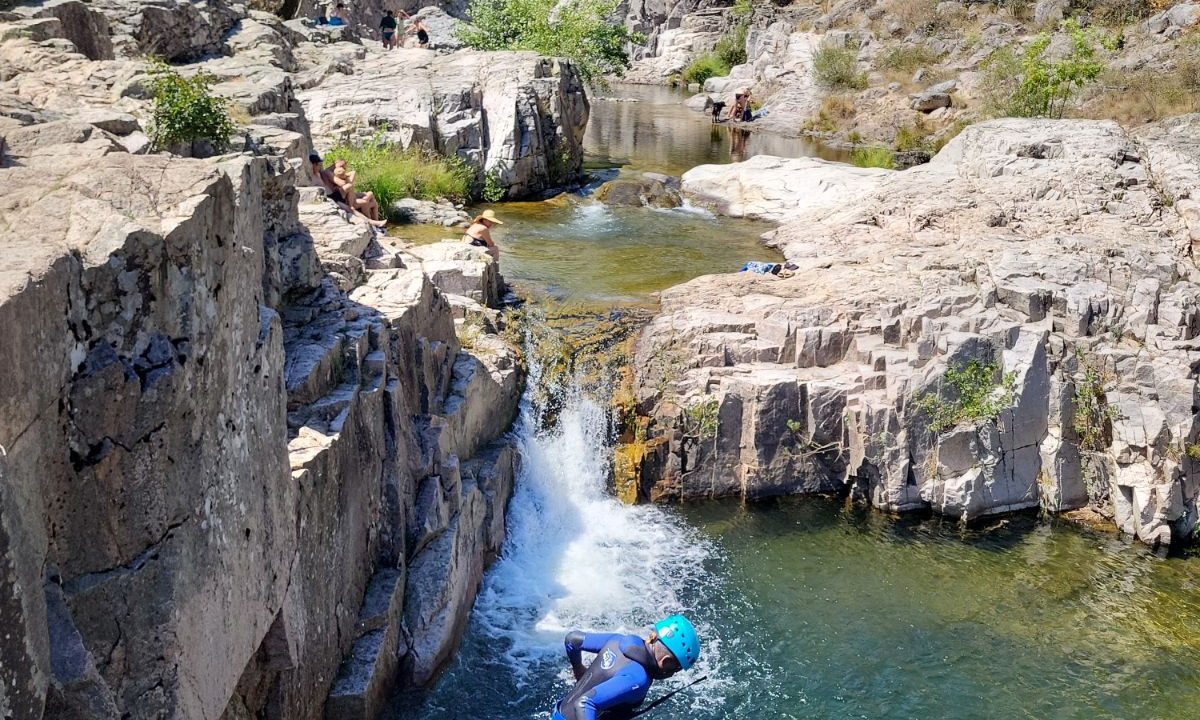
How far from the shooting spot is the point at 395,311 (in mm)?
10391

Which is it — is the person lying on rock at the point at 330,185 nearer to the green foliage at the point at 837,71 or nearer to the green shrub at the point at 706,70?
the green foliage at the point at 837,71

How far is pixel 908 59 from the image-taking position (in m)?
36.2

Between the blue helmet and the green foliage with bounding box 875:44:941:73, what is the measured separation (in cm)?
3232

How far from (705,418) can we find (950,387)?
115 inches

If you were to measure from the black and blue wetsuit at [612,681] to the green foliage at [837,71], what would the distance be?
3188 centimetres

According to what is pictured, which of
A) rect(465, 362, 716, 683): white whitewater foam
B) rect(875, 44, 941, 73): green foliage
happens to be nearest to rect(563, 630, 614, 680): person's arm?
rect(465, 362, 716, 683): white whitewater foam

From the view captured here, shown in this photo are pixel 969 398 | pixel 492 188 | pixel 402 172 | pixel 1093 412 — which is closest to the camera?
pixel 969 398

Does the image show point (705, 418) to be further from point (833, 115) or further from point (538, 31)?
point (833, 115)

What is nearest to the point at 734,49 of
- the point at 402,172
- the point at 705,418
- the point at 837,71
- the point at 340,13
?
the point at 837,71

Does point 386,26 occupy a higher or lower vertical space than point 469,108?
higher

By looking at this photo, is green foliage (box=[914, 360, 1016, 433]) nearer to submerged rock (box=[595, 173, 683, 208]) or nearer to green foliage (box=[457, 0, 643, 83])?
submerged rock (box=[595, 173, 683, 208])

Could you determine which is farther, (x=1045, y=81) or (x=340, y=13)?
(x=340, y=13)

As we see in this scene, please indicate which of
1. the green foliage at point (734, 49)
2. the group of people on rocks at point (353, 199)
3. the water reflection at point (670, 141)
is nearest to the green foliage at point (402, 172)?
the group of people on rocks at point (353, 199)

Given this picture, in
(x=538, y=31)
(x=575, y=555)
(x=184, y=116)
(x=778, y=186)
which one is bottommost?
(x=575, y=555)
